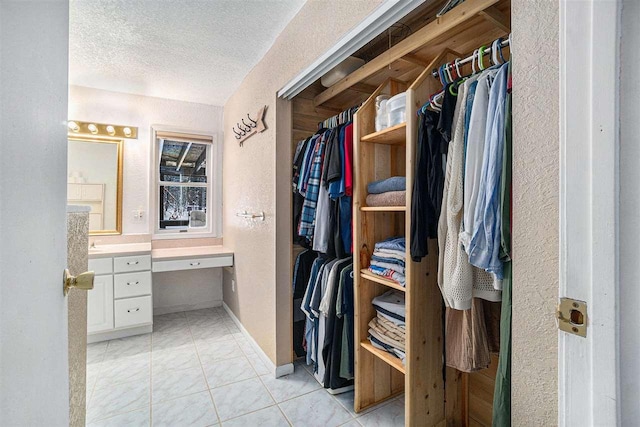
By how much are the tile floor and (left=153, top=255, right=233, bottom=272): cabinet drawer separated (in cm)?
66

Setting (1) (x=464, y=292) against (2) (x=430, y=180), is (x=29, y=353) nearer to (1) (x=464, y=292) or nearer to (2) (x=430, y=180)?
(1) (x=464, y=292)

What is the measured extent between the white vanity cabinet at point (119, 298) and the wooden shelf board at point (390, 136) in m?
2.45

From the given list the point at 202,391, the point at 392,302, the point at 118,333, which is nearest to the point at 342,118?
the point at 392,302

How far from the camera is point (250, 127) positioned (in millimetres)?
2502

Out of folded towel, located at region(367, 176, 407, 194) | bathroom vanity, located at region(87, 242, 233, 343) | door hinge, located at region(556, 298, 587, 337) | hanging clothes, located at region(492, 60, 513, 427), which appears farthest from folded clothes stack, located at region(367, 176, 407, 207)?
bathroom vanity, located at region(87, 242, 233, 343)

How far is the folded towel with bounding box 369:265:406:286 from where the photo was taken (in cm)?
140

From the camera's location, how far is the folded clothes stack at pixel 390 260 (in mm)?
1432

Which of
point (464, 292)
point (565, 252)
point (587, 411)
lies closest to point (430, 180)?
point (464, 292)

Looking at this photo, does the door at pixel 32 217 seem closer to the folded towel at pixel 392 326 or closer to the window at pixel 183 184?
the folded towel at pixel 392 326

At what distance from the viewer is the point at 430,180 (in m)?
1.24

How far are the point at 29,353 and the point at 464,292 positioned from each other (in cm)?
117

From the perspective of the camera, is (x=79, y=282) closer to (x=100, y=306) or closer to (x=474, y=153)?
(x=474, y=153)

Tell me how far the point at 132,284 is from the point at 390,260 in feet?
8.31

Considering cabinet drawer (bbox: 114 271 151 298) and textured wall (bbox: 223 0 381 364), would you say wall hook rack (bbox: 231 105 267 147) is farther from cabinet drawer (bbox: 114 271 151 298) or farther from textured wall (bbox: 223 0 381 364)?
cabinet drawer (bbox: 114 271 151 298)
